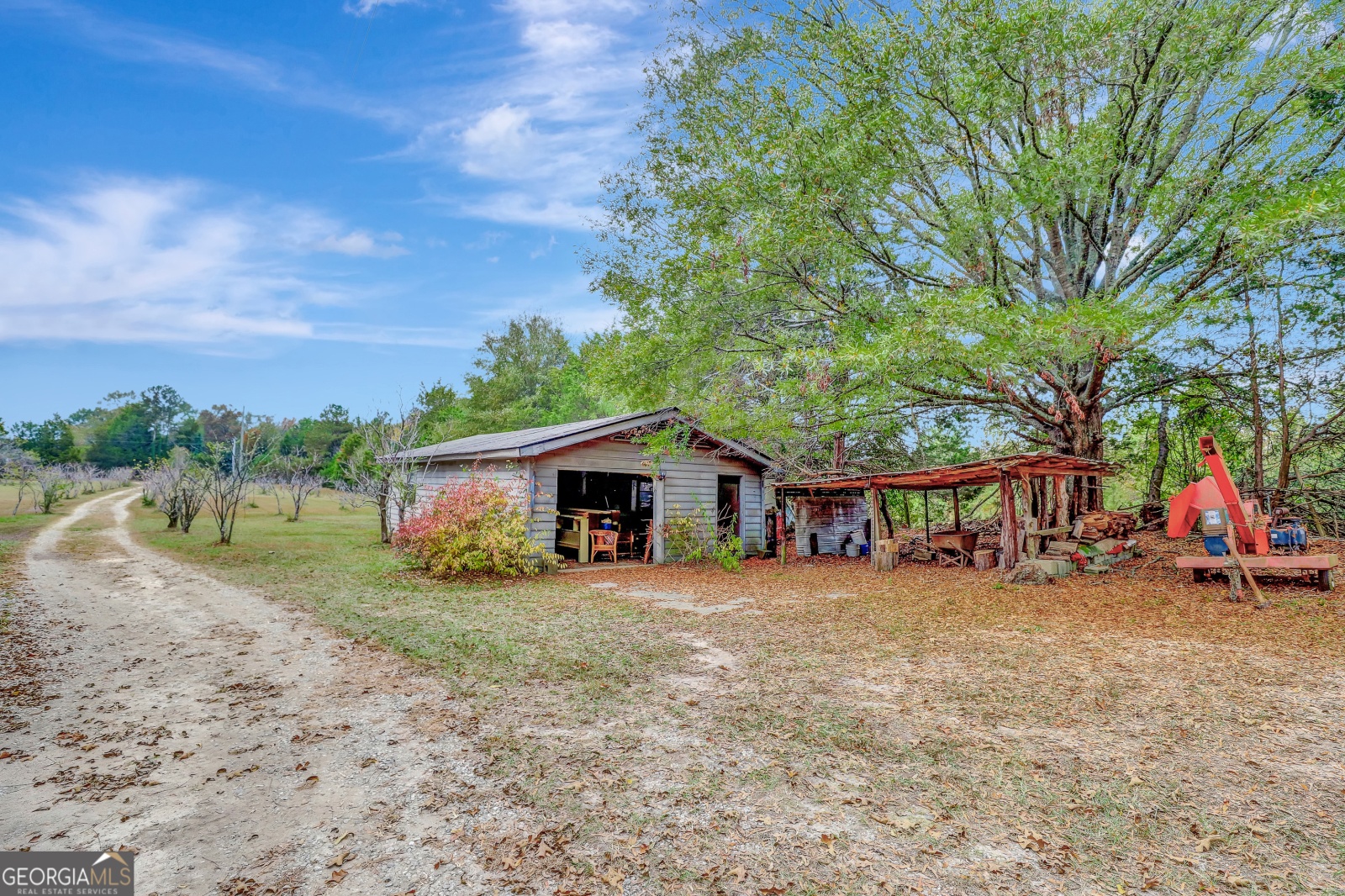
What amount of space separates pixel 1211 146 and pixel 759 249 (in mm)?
8183

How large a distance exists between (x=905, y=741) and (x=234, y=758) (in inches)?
170

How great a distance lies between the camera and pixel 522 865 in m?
2.62

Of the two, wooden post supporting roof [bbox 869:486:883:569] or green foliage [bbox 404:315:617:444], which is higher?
green foliage [bbox 404:315:617:444]

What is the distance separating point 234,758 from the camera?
146 inches

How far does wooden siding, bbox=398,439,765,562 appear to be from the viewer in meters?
12.7

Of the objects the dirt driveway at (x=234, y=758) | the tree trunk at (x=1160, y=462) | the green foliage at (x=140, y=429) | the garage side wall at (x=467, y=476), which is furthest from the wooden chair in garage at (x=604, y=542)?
the green foliage at (x=140, y=429)

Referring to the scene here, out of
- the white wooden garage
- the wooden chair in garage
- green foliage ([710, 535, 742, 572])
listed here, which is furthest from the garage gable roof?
the wooden chair in garage

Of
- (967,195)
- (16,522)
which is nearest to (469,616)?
(967,195)

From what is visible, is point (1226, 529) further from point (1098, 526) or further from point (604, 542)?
point (604, 542)

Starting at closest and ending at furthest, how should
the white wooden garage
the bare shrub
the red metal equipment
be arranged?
the red metal equipment, the white wooden garage, the bare shrub

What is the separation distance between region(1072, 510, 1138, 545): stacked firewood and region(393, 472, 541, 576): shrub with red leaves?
11.0 metres

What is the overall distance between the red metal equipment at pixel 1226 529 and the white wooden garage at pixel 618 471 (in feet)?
26.8

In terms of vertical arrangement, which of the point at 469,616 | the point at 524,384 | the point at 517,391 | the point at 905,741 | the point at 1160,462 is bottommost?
the point at 469,616

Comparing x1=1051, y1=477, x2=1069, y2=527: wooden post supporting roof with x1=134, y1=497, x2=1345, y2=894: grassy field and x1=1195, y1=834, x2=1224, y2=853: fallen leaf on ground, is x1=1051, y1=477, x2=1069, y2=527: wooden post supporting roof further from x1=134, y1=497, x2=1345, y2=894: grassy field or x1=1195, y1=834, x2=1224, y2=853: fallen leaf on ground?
x1=1195, y1=834, x2=1224, y2=853: fallen leaf on ground
